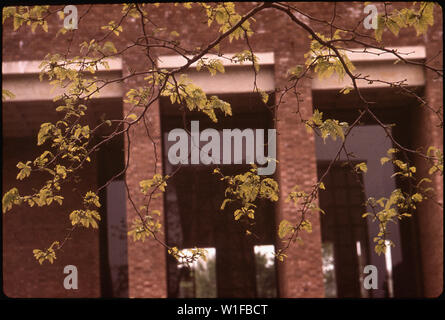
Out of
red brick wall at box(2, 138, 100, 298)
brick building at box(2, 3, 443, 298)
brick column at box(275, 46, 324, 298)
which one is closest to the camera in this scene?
brick column at box(275, 46, 324, 298)

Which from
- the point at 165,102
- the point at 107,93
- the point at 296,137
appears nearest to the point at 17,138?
the point at 107,93

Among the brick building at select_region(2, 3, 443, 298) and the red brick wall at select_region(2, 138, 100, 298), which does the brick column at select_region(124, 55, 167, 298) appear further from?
the red brick wall at select_region(2, 138, 100, 298)

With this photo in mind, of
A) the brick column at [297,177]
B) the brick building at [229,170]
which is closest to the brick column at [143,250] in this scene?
the brick building at [229,170]

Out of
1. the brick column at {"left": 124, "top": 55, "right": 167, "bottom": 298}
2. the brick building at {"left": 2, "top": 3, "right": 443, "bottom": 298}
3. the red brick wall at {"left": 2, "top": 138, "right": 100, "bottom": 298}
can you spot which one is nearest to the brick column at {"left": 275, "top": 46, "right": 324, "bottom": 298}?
the brick building at {"left": 2, "top": 3, "right": 443, "bottom": 298}

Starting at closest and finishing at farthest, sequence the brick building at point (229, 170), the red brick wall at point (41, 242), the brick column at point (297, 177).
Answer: the brick column at point (297, 177) < the brick building at point (229, 170) < the red brick wall at point (41, 242)

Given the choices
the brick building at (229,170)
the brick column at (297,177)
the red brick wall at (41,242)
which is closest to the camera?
the brick column at (297,177)

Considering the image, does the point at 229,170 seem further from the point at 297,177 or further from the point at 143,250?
the point at 143,250

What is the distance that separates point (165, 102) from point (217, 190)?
212 centimetres

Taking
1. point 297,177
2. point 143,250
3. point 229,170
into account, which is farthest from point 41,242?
point 297,177

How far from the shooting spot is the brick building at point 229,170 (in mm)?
10047

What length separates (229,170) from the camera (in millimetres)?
9148

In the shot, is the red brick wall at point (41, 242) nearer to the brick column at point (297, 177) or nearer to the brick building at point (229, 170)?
the brick building at point (229, 170)

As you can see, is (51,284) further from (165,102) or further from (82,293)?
(165,102)

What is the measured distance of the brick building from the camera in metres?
10.0
